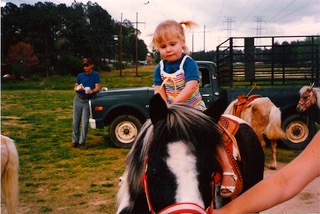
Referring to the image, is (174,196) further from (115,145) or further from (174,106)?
(115,145)

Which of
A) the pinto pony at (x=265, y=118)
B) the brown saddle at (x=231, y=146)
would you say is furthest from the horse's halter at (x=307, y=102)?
the brown saddle at (x=231, y=146)

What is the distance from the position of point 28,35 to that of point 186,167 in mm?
36022

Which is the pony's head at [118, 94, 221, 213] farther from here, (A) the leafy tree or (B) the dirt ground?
(A) the leafy tree

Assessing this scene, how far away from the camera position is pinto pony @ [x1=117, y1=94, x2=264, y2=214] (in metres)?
1.49

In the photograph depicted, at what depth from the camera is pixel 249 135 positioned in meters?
3.00

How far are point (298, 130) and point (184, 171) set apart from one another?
26.6ft

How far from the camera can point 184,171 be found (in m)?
1.52

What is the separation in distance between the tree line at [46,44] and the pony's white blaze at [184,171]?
61.8 feet

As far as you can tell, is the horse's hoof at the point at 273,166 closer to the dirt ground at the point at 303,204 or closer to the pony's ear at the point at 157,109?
the dirt ground at the point at 303,204

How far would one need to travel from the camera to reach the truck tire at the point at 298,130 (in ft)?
28.5

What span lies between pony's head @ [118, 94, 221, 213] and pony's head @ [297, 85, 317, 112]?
7.08m

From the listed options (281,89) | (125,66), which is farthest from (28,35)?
(281,89)

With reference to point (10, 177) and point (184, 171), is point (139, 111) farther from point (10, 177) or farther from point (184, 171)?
point (184, 171)

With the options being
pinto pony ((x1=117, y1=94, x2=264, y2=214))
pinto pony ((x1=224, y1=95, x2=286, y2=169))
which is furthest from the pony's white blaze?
pinto pony ((x1=224, y1=95, x2=286, y2=169))
